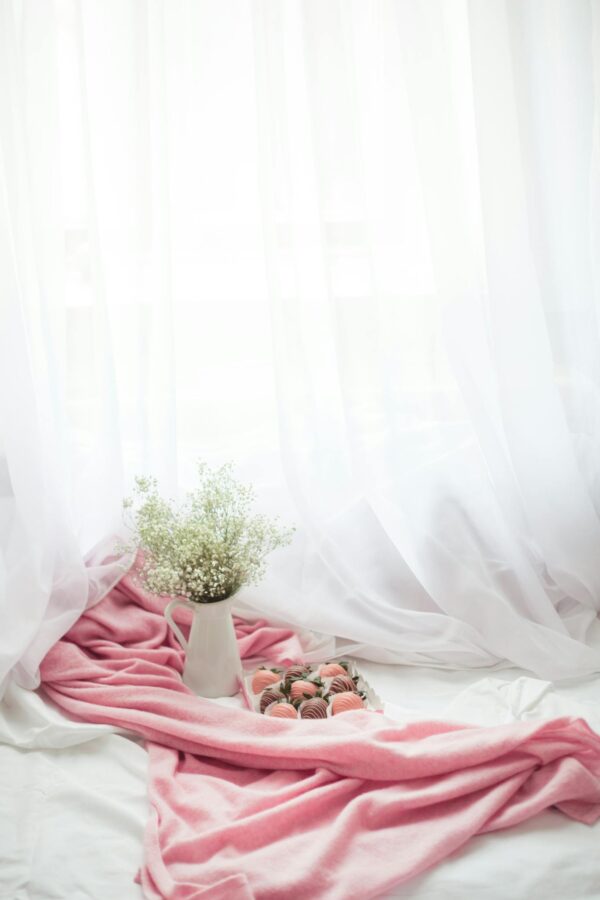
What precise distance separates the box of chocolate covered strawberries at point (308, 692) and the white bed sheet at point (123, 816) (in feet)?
0.26

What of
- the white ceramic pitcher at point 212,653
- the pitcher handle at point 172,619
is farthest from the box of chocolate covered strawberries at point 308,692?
the pitcher handle at point 172,619

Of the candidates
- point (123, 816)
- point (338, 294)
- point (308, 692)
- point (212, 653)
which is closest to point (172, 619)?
point (212, 653)

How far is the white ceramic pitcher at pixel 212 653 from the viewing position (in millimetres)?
1899

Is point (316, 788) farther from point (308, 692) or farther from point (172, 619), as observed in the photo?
point (172, 619)

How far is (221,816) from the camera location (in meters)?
1.54

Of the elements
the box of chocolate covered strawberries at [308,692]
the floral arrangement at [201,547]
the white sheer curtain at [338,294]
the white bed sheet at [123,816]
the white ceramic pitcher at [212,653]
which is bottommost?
the white bed sheet at [123,816]

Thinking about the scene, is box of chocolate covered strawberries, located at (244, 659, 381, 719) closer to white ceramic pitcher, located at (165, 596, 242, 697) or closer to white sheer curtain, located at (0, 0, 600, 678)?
white ceramic pitcher, located at (165, 596, 242, 697)

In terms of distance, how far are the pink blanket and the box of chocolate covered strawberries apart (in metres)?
0.06

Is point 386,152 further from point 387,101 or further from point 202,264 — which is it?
point 202,264

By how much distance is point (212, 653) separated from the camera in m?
1.91

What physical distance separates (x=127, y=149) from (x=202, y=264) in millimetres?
295

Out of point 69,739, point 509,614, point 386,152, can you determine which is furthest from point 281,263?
point 69,739

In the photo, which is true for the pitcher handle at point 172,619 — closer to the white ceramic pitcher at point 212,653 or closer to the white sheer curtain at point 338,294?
the white ceramic pitcher at point 212,653

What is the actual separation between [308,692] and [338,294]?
2.88 ft
